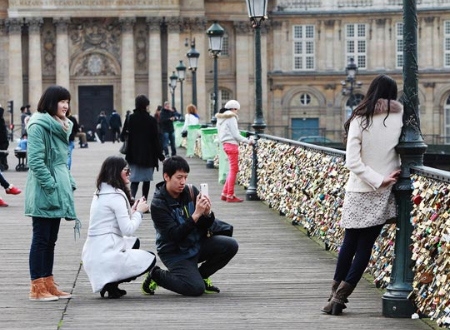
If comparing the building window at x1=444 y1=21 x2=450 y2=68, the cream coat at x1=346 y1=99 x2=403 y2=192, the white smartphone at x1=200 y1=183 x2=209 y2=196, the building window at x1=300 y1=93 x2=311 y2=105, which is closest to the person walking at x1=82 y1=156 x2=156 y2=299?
A: the white smartphone at x1=200 y1=183 x2=209 y2=196

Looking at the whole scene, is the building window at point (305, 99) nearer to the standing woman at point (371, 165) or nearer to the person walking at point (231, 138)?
the person walking at point (231, 138)

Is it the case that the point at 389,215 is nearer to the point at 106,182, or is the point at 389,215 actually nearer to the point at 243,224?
the point at 106,182

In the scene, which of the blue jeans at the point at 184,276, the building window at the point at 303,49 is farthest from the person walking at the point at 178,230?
the building window at the point at 303,49

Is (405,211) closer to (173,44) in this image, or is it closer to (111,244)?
(111,244)

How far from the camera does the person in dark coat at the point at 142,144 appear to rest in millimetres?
21719

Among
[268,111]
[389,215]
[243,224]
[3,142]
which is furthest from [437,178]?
[268,111]

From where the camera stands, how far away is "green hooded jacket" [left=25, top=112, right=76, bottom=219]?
1278 centimetres

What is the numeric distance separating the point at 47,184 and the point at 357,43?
73.2 meters

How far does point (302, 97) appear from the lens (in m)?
84.7

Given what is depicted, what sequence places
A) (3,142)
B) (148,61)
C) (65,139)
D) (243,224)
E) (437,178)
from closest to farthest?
(437,178) < (65,139) < (243,224) < (3,142) < (148,61)

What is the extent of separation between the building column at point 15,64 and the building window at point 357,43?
1860 cm

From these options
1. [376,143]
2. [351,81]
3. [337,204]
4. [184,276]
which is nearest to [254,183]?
[337,204]

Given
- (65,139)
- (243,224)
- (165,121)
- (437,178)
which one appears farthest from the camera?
(165,121)

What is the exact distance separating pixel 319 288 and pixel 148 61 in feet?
231
